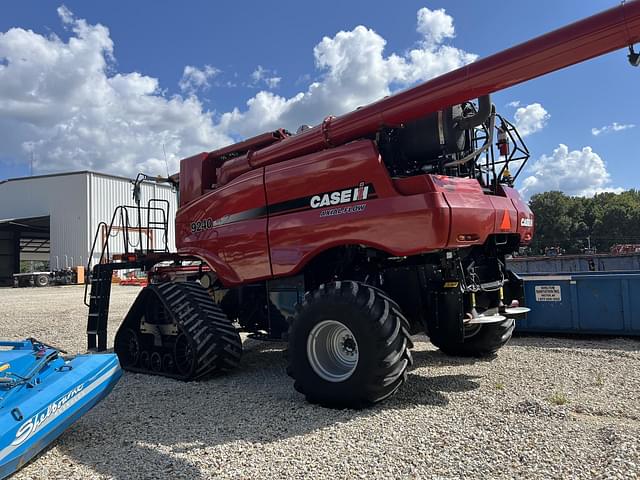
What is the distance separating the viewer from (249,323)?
7414mm

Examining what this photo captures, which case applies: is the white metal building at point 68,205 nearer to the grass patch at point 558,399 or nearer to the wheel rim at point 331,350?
the wheel rim at point 331,350

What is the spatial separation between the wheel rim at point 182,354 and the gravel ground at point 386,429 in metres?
0.25

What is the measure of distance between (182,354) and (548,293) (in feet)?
21.1

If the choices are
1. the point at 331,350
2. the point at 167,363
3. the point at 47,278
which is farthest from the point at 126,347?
the point at 47,278

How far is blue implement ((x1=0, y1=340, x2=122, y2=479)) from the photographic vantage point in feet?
11.7

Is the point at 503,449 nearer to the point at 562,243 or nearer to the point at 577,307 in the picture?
the point at 577,307

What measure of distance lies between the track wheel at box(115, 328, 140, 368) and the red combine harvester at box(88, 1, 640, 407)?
0.02 metres

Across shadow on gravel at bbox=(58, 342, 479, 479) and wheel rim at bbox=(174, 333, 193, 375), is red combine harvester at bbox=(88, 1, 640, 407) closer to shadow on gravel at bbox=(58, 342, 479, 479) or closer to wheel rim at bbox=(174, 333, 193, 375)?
wheel rim at bbox=(174, 333, 193, 375)

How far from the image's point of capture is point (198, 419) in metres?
5.00

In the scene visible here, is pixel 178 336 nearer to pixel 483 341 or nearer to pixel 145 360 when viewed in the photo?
pixel 145 360

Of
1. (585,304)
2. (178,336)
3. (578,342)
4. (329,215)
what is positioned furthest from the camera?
(585,304)

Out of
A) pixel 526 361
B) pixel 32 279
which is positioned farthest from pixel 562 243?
pixel 526 361

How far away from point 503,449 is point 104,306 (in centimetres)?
618

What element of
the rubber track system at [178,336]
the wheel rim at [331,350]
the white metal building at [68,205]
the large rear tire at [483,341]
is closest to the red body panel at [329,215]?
the rubber track system at [178,336]
